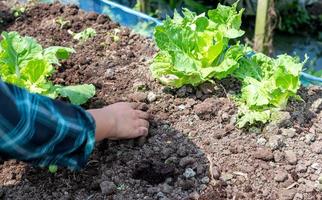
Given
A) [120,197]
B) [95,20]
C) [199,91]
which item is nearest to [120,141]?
[120,197]

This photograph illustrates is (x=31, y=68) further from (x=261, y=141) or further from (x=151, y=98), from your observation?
(x=261, y=141)

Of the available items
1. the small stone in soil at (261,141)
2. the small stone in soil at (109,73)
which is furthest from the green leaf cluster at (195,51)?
the small stone in soil at (261,141)

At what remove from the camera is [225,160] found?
2.23 metres

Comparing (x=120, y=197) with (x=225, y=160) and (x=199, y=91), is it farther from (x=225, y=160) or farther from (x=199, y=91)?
(x=199, y=91)

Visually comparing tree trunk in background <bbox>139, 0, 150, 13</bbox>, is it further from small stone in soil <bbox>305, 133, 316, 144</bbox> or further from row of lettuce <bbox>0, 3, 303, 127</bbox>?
small stone in soil <bbox>305, 133, 316, 144</bbox>

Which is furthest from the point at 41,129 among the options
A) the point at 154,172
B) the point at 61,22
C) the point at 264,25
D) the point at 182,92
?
the point at 264,25

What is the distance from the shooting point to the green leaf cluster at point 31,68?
7.84 ft

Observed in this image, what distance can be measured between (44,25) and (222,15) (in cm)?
115

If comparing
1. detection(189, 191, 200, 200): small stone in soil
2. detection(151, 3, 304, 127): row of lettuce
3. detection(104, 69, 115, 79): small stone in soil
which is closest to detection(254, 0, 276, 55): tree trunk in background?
detection(151, 3, 304, 127): row of lettuce

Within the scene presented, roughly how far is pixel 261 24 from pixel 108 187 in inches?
58.9

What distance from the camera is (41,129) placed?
5.74ft

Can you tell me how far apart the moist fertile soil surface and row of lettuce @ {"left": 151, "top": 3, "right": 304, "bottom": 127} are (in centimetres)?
7

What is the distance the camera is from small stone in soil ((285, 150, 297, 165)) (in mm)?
2211

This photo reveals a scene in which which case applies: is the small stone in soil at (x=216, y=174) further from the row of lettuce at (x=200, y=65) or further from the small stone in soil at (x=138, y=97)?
the small stone in soil at (x=138, y=97)
